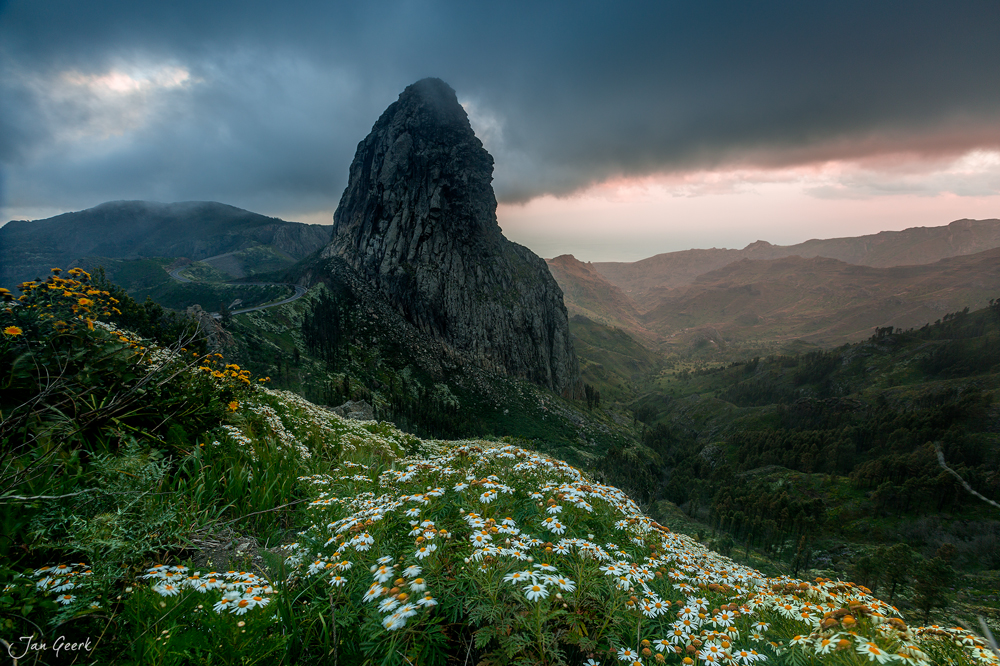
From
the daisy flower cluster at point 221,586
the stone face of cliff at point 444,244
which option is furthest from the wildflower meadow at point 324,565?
the stone face of cliff at point 444,244

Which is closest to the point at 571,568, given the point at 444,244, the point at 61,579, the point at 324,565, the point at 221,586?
the point at 324,565

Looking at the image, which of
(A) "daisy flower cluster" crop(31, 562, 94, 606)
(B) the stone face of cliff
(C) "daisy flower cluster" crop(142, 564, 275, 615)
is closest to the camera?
(A) "daisy flower cluster" crop(31, 562, 94, 606)

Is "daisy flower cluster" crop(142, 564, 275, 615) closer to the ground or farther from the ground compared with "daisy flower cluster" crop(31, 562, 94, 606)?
closer to the ground

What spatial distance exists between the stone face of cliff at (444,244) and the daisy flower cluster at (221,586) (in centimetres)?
13529

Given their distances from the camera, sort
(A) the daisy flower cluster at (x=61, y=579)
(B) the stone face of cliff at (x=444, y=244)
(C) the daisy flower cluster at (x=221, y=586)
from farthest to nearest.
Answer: (B) the stone face of cliff at (x=444, y=244)
(C) the daisy flower cluster at (x=221, y=586)
(A) the daisy flower cluster at (x=61, y=579)

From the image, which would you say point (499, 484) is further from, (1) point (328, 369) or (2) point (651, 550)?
(1) point (328, 369)

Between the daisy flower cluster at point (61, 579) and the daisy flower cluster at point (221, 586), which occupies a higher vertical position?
the daisy flower cluster at point (61, 579)

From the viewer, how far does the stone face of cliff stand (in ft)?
459

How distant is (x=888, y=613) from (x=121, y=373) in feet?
42.2

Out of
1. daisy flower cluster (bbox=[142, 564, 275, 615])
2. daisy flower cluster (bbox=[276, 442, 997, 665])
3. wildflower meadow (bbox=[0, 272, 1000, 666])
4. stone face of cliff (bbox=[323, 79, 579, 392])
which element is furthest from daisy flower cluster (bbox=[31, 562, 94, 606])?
stone face of cliff (bbox=[323, 79, 579, 392])

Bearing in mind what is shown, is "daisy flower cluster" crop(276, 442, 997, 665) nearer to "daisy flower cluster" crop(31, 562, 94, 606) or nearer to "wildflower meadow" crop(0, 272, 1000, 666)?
"wildflower meadow" crop(0, 272, 1000, 666)

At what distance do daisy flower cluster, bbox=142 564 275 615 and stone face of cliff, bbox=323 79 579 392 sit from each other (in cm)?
13529

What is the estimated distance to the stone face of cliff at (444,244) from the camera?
459 feet

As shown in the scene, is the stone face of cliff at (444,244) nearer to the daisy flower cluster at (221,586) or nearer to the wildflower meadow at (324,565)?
the wildflower meadow at (324,565)
